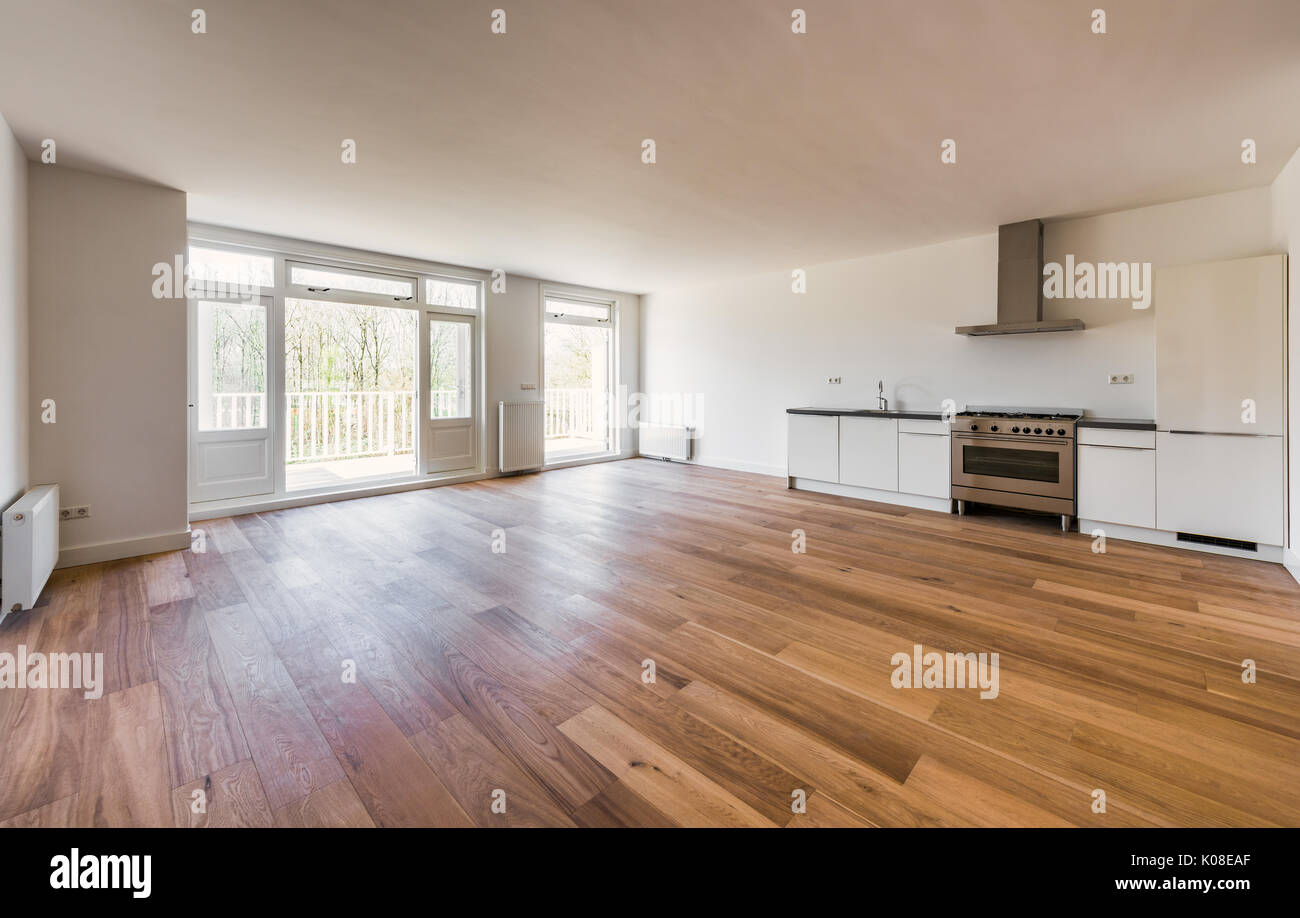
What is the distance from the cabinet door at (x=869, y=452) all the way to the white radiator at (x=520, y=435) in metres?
3.87

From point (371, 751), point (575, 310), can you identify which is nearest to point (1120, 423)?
point (371, 751)

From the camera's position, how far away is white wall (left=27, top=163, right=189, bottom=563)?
3598 millimetres

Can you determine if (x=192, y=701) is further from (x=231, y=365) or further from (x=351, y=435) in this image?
(x=351, y=435)

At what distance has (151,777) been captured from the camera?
1623mm

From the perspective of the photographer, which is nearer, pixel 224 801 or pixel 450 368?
pixel 224 801

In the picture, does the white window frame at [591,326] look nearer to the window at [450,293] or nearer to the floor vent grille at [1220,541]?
the window at [450,293]

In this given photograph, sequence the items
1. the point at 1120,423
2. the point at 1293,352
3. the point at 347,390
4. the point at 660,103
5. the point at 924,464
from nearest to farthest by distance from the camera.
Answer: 1. the point at 660,103
2. the point at 1293,352
3. the point at 1120,423
4. the point at 924,464
5. the point at 347,390

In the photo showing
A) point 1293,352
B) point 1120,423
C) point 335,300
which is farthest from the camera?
point 335,300

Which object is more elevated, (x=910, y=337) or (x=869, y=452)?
(x=910, y=337)

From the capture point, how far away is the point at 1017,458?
4.76 meters

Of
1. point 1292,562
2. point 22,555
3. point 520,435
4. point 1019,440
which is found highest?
point 520,435

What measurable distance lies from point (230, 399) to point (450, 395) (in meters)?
2.20

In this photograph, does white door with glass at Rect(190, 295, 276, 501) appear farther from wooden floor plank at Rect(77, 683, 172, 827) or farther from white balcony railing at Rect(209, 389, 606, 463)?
wooden floor plank at Rect(77, 683, 172, 827)

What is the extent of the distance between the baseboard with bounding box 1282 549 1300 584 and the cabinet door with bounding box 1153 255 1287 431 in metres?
0.77
